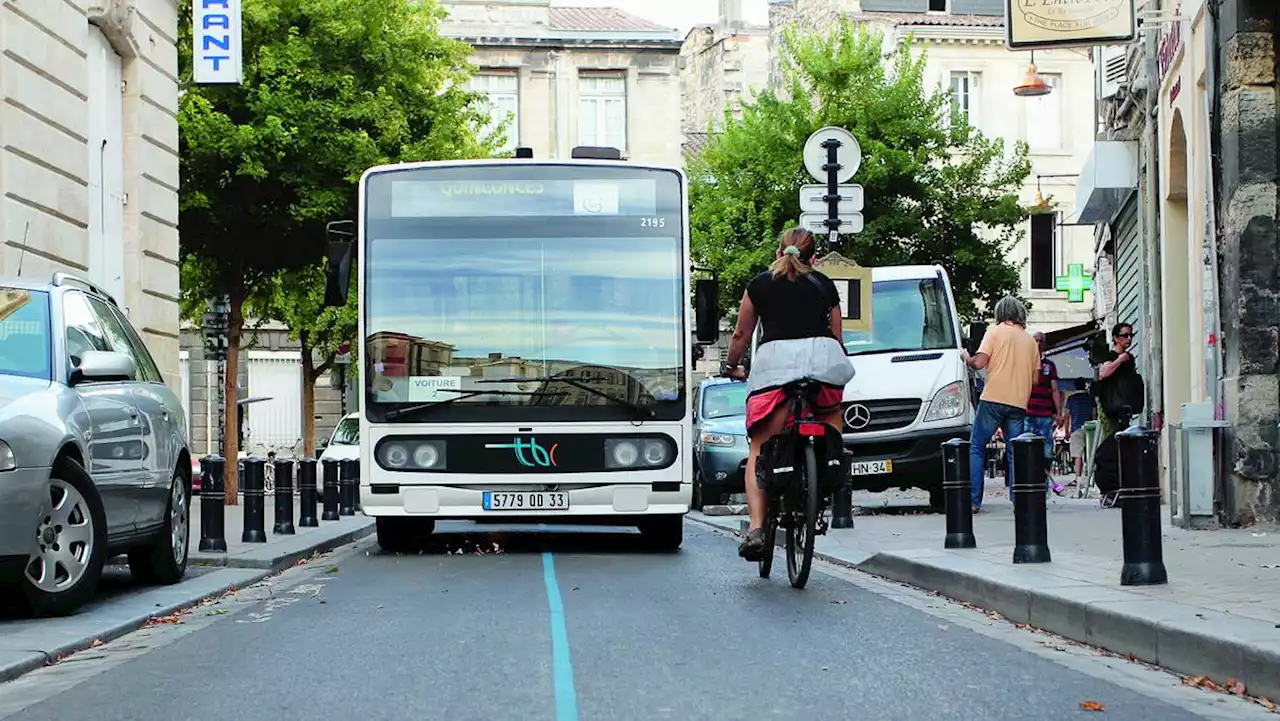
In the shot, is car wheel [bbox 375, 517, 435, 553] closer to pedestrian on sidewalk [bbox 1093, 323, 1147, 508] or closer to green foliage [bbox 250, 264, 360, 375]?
pedestrian on sidewalk [bbox 1093, 323, 1147, 508]

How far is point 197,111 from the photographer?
3047cm

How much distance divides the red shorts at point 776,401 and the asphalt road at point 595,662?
0.96m

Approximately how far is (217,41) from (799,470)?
51.4 feet

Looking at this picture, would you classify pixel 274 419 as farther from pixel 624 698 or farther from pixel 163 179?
pixel 624 698

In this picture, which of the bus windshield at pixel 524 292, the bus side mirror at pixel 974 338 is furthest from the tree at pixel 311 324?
the bus windshield at pixel 524 292

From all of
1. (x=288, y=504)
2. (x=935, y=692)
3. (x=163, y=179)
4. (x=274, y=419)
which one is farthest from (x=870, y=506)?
(x=274, y=419)

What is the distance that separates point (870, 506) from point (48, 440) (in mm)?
13055

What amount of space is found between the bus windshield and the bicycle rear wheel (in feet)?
12.1

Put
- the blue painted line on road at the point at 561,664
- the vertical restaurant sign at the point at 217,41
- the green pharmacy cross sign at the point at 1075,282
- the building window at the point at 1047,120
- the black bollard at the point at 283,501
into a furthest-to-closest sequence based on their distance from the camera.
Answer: the building window at the point at 1047,120 → the green pharmacy cross sign at the point at 1075,282 → the vertical restaurant sign at the point at 217,41 → the black bollard at the point at 283,501 → the blue painted line on road at the point at 561,664

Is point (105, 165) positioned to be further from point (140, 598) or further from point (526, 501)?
point (140, 598)

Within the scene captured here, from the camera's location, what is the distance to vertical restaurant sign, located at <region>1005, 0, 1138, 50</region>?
1603 centimetres

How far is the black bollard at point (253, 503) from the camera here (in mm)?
15445

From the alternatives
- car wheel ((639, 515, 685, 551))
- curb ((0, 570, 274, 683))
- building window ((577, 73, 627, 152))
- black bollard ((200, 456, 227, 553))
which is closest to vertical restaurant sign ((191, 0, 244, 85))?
black bollard ((200, 456, 227, 553))

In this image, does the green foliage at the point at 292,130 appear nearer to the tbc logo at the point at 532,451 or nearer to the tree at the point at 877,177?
the tree at the point at 877,177
